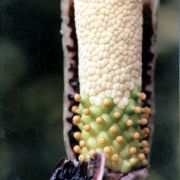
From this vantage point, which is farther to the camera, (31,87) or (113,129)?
(31,87)

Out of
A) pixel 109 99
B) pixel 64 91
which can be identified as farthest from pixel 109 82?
pixel 64 91

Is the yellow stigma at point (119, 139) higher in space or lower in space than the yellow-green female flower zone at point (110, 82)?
lower

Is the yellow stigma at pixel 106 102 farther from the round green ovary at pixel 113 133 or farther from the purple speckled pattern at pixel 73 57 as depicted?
the purple speckled pattern at pixel 73 57

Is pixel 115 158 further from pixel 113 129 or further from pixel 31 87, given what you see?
pixel 31 87

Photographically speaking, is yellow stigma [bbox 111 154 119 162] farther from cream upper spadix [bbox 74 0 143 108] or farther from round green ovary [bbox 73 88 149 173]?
cream upper spadix [bbox 74 0 143 108]

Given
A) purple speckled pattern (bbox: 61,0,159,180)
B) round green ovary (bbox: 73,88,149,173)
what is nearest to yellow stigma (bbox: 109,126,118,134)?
round green ovary (bbox: 73,88,149,173)

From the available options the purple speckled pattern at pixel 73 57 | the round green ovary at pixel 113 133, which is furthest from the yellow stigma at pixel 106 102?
the purple speckled pattern at pixel 73 57

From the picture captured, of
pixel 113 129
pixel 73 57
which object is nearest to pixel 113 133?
pixel 113 129
